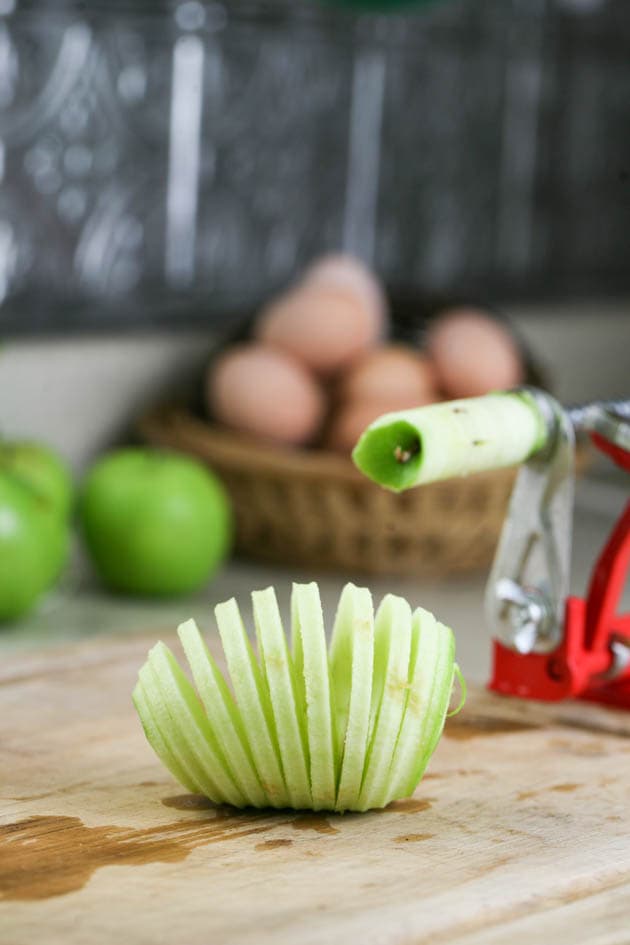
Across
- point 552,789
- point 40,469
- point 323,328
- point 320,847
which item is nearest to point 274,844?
point 320,847

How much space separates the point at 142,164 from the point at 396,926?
101cm

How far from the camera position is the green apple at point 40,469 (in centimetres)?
128

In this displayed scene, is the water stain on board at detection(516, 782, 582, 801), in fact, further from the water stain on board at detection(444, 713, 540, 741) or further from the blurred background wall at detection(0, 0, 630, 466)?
the blurred background wall at detection(0, 0, 630, 466)

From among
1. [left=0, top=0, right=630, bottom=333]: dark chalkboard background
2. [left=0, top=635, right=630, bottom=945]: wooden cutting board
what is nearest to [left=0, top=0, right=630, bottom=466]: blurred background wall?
[left=0, top=0, right=630, bottom=333]: dark chalkboard background

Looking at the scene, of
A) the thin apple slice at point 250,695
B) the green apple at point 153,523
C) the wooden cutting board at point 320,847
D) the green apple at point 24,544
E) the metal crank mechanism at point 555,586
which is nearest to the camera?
the wooden cutting board at point 320,847

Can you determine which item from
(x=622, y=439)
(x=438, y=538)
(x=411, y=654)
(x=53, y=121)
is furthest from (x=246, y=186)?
(x=411, y=654)

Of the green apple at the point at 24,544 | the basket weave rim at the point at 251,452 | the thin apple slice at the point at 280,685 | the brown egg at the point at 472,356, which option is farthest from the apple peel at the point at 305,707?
the brown egg at the point at 472,356

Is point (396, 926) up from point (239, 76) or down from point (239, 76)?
down

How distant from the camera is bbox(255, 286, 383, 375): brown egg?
1437mm

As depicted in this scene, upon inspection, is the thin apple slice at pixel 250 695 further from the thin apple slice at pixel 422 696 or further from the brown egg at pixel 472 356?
the brown egg at pixel 472 356

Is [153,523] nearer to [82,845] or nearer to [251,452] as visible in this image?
[251,452]

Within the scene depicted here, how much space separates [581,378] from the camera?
1.93 meters

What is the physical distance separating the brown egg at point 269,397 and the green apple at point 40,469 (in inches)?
6.8

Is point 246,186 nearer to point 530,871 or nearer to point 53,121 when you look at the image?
point 53,121
